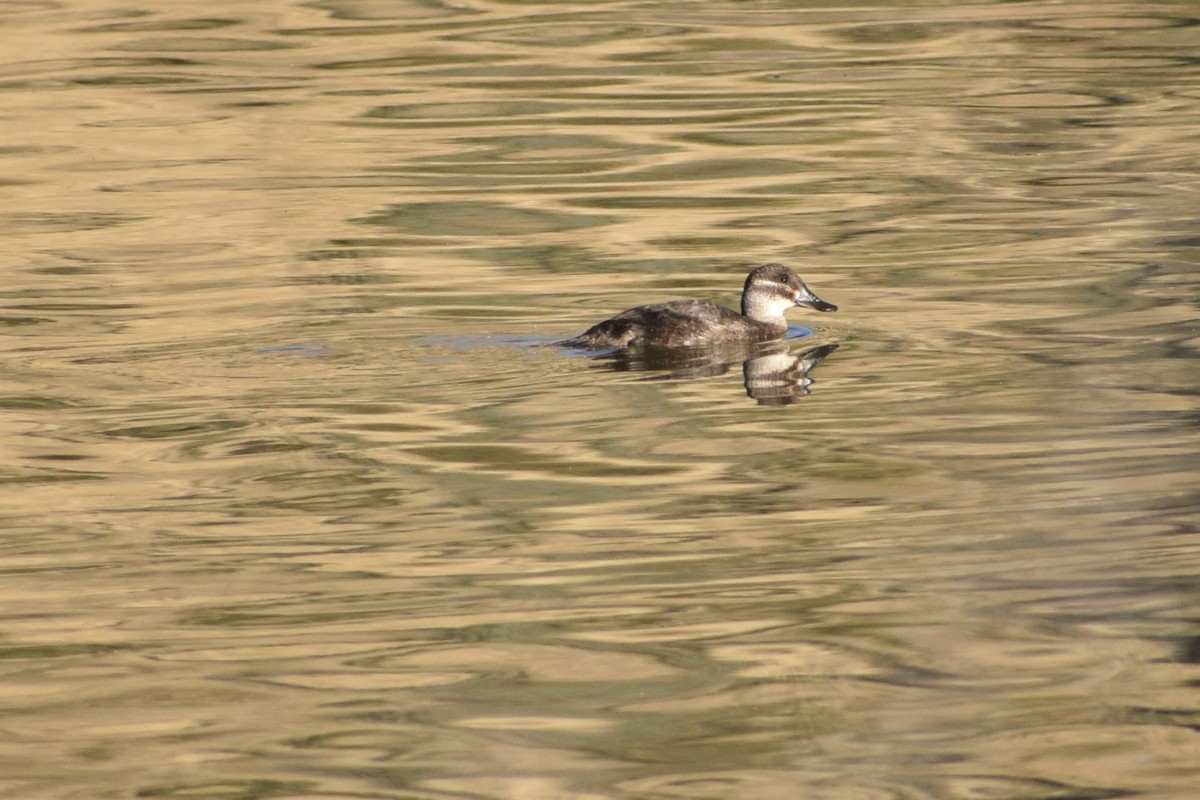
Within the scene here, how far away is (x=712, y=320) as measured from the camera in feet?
32.3

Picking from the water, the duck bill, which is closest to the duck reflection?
the water

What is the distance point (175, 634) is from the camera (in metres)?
5.85

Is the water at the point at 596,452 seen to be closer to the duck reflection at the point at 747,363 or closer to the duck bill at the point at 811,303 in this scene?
the duck reflection at the point at 747,363

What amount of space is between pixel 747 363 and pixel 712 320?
0.78 ft

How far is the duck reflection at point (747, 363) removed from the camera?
897 cm

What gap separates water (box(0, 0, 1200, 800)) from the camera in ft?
16.8

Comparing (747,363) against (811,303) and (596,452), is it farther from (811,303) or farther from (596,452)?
(596,452)

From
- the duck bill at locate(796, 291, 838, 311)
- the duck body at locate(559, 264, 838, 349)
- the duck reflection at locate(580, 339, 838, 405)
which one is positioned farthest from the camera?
the duck bill at locate(796, 291, 838, 311)

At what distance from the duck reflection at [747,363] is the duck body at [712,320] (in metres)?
0.04

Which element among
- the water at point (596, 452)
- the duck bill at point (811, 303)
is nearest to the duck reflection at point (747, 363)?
the water at point (596, 452)

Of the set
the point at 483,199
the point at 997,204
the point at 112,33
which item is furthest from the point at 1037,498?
the point at 112,33

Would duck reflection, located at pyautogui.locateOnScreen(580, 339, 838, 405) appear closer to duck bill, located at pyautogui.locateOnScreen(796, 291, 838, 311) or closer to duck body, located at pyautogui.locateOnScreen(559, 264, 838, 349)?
duck body, located at pyautogui.locateOnScreen(559, 264, 838, 349)

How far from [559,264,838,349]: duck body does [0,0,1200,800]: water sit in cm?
12

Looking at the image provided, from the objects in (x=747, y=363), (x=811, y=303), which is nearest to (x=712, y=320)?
(x=747, y=363)
